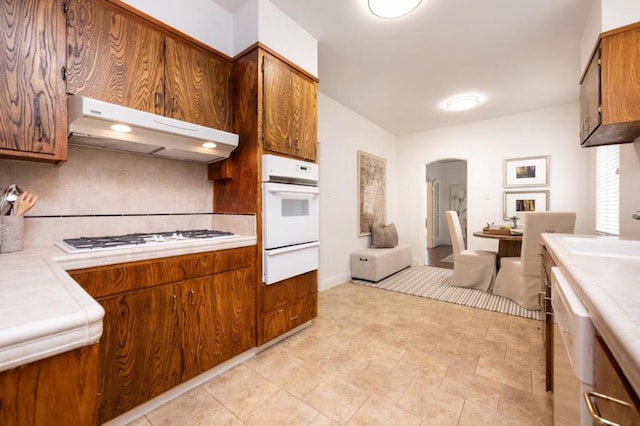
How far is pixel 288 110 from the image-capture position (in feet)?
7.22

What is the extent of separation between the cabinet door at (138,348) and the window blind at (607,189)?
4.05m

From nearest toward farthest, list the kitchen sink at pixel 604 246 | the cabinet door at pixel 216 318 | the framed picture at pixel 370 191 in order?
1. the kitchen sink at pixel 604 246
2. the cabinet door at pixel 216 318
3. the framed picture at pixel 370 191

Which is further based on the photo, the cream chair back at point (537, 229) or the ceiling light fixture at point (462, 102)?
the ceiling light fixture at point (462, 102)

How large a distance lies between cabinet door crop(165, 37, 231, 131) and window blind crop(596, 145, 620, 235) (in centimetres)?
376

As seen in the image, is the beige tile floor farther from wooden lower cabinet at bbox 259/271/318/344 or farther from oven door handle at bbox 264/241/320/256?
oven door handle at bbox 264/241/320/256

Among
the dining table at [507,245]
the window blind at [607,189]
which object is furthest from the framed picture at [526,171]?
the dining table at [507,245]

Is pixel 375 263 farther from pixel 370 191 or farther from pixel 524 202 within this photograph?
pixel 524 202

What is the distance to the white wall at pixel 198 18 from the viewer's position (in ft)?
5.92

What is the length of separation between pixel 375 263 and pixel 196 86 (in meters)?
3.07

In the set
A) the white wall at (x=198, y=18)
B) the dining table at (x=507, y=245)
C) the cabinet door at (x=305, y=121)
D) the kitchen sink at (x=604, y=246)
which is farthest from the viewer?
the dining table at (x=507, y=245)

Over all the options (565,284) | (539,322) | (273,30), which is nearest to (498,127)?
(539,322)

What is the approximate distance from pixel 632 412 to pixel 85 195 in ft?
8.14

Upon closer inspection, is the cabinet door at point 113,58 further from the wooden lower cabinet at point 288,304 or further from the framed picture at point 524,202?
the framed picture at point 524,202

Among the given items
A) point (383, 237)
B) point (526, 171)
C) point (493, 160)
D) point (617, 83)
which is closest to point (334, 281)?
point (383, 237)
